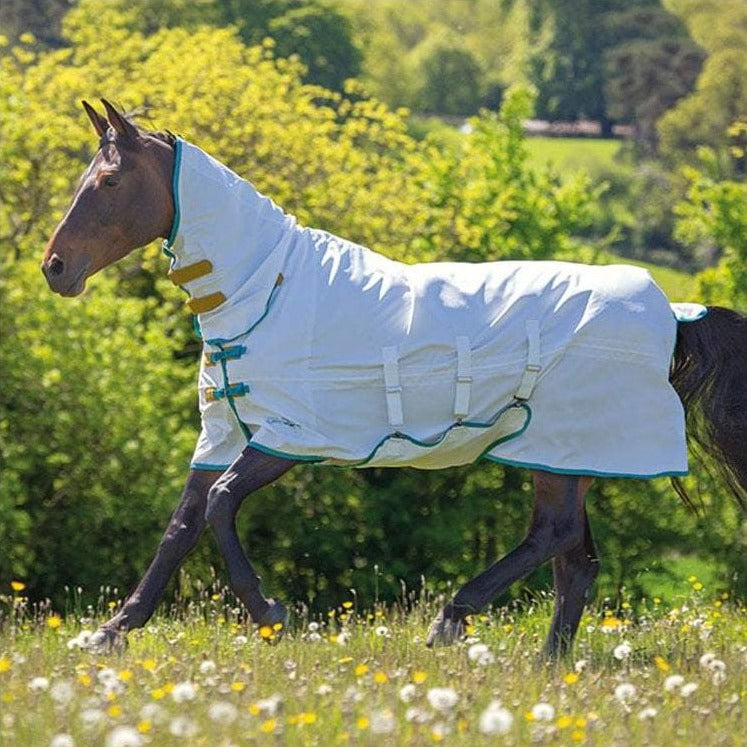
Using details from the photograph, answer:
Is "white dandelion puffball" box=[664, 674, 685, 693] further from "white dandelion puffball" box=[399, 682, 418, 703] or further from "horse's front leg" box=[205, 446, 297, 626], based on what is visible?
"horse's front leg" box=[205, 446, 297, 626]

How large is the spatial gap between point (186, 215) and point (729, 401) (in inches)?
94.6

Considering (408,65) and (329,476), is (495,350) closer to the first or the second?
(329,476)

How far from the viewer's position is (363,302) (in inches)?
260

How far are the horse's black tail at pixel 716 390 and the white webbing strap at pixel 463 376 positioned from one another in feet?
3.35

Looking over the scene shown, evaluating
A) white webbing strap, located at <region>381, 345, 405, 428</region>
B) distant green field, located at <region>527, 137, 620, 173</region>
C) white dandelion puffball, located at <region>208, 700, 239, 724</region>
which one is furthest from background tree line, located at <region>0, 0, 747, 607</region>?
distant green field, located at <region>527, 137, 620, 173</region>

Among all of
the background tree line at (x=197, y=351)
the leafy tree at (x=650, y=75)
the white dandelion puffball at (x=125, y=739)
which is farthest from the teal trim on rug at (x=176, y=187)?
the leafy tree at (x=650, y=75)

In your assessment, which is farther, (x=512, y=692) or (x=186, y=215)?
(x=186, y=215)

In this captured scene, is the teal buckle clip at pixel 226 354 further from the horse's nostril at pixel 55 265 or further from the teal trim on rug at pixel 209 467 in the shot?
the horse's nostril at pixel 55 265

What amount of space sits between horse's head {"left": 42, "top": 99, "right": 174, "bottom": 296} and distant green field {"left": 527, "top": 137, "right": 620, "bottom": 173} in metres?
60.5

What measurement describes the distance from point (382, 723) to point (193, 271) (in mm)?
2807

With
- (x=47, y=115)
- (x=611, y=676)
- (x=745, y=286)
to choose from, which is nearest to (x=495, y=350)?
(x=611, y=676)

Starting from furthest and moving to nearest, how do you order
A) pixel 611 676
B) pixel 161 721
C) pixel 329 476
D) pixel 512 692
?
pixel 329 476 < pixel 611 676 < pixel 512 692 < pixel 161 721

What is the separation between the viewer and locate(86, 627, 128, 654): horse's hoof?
244 inches

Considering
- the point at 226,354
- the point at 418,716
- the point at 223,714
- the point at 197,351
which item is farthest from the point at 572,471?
the point at 197,351
